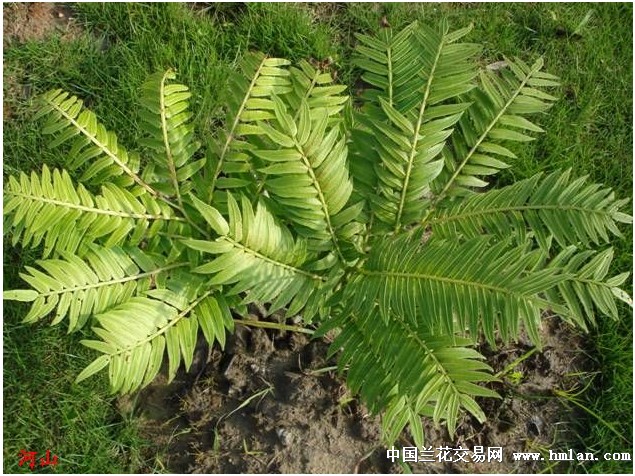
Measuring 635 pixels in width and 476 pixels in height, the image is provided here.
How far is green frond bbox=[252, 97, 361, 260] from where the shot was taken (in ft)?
5.39

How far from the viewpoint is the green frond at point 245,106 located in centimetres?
187

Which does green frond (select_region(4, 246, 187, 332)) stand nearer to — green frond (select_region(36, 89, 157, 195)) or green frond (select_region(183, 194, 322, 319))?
green frond (select_region(36, 89, 157, 195))

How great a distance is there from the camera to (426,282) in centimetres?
157

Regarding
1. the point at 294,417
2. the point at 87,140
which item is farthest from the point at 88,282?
the point at 294,417

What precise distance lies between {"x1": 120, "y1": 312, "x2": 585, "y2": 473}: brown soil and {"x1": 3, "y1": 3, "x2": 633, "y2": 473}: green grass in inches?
6.1

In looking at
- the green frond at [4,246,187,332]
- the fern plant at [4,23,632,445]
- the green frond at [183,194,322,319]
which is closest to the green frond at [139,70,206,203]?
the fern plant at [4,23,632,445]

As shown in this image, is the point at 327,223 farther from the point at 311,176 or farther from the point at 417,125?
the point at 417,125

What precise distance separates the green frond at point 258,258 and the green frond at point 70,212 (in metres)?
0.36

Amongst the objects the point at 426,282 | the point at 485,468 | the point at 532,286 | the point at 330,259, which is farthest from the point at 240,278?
the point at 485,468

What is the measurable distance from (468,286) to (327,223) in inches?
18.5

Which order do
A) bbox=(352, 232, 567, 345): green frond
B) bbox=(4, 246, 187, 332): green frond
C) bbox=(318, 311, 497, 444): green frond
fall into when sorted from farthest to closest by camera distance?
1. bbox=(4, 246, 187, 332): green frond
2. bbox=(318, 311, 497, 444): green frond
3. bbox=(352, 232, 567, 345): green frond
